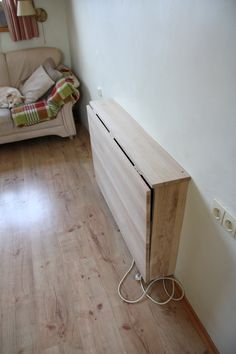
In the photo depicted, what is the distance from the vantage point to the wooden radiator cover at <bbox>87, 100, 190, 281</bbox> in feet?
3.80

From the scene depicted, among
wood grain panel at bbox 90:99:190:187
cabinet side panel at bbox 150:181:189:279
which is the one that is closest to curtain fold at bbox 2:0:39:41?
wood grain panel at bbox 90:99:190:187

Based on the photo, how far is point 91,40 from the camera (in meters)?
2.34

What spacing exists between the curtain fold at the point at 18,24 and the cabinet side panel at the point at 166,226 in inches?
124

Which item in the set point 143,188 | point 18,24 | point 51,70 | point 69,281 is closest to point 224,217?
point 143,188

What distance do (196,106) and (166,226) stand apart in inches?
24.2

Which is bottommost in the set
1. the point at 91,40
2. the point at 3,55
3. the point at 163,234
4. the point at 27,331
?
the point at 27,331

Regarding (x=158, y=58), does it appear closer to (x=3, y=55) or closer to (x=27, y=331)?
(x=27, y=331)

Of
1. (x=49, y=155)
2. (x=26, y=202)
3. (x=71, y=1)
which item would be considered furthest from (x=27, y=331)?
(x=71, y=1)

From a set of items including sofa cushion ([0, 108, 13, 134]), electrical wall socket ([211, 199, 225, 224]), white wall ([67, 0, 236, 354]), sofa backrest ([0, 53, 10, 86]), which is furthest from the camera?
sofa backrest ([0, 53, 10, 86])

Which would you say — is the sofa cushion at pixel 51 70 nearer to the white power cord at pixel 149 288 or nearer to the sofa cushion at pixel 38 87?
the sofa cushion at pixel 38 87

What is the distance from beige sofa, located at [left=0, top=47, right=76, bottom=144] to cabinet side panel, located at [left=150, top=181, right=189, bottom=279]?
7.04 feet

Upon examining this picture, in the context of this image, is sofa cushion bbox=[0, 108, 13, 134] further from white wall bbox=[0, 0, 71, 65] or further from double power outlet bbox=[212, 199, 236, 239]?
double power outlet bbox=[212, 199, 236, 239]

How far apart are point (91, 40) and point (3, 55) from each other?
1.55 metres

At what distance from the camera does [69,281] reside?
164 centimetres
